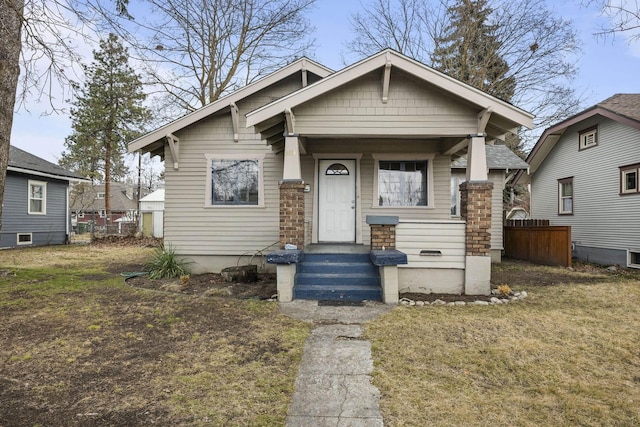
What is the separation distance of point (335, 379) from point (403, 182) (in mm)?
6128

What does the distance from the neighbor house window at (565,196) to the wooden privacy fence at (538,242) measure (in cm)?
175

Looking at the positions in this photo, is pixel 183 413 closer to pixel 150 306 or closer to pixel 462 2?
pixel 150 306

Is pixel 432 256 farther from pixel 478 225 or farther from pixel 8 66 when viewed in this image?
pixel 8 66

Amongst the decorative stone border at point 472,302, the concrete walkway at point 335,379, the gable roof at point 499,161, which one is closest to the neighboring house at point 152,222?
the gable roof at point 499,161

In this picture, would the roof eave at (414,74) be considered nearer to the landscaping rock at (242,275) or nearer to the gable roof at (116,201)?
the landscaping rock at (242,275)

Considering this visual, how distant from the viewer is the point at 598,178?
11.8m

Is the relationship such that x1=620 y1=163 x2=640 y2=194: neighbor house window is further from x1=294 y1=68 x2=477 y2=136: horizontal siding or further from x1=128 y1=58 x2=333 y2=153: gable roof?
x1=128 y1=58 x2=333 y2=153: gable roof

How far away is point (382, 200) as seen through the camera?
8547mm

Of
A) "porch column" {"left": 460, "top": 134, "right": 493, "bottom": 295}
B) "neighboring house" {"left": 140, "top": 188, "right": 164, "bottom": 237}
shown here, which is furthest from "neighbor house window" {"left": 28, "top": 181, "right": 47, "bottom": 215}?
"porch column" {"left": 460, "top": 134, "right": 493, "bottom": 295}

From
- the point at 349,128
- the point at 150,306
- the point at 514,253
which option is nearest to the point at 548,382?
the point at 349,128

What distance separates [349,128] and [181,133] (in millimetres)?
4540

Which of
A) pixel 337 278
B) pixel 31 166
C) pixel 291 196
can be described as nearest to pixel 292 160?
pixel 291 196

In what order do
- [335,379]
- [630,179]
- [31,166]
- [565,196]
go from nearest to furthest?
[335,379]
[630,179]
[565,196]
[31,166]

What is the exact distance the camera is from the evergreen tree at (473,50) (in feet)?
58.3
